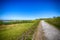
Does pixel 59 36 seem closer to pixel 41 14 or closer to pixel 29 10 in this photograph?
pixel 41 14

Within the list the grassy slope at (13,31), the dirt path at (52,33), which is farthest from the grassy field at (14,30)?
the dirt path at (52,33)

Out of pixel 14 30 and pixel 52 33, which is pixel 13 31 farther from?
pixel 52 33

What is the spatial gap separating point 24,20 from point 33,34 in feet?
1.74

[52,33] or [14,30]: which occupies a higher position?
[14,30]

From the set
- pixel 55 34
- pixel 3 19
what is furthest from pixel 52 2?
pixel 3 19

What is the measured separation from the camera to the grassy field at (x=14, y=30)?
335cm

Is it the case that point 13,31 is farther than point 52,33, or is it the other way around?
point 52,33

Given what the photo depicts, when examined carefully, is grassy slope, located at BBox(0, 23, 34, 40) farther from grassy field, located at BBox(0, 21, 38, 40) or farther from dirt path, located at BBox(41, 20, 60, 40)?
dirt path, located at BBox(41, 20, 60, 40)

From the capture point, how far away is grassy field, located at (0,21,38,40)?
132 inches

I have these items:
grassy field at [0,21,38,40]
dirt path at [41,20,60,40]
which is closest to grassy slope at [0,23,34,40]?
grassy field at [0,21,38,40]

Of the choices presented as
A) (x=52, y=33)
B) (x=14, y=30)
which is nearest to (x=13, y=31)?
(x=14, y=30)

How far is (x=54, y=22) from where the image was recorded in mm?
3844

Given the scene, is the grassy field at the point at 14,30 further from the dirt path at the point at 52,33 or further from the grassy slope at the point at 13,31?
the dirt path at the point at 52,33

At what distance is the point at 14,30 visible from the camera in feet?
11.4
